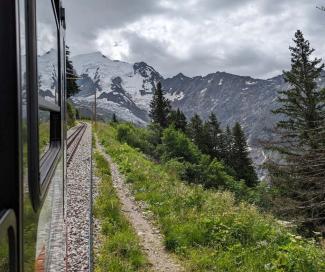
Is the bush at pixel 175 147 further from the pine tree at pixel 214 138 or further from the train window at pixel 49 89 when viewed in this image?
the train window at pixel 49 89

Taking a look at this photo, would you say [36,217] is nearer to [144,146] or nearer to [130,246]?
[130,246]

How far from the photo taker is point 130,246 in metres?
7.50

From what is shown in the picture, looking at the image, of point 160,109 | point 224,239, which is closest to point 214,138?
point 160,109

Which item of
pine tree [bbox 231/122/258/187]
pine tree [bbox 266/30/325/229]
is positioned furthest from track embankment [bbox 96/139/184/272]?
pine tree [bbox 231/122/258/187]

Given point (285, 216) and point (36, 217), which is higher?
point (36, 217)

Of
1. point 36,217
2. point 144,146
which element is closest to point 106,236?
point 36,217

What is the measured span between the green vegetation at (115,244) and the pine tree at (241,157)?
56.8m

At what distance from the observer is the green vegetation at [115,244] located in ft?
21.9

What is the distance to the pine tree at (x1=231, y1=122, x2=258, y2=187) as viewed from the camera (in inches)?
2598

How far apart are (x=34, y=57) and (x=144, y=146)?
39.4 metres

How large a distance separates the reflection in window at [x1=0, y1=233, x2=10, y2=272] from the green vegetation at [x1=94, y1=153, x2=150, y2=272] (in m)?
5.43

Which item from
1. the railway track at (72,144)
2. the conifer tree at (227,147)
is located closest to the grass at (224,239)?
the railway track at (72,144)

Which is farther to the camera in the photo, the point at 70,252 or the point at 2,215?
the point at 70,252

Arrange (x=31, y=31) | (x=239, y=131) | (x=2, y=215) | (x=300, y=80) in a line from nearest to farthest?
(x=2, y=215)
(x=31, y=31)
(x=300, y=80)
(x=239, y=131)
